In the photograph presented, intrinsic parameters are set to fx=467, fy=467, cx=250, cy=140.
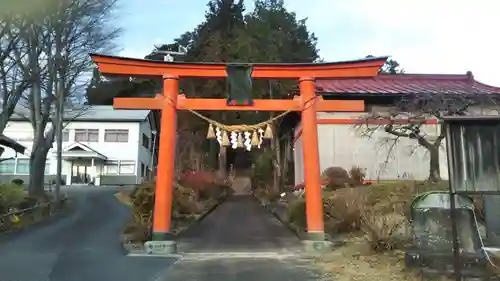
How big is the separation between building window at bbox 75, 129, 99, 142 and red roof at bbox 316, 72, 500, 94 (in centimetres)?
2546

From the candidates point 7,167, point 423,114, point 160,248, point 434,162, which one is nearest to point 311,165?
point 160,248

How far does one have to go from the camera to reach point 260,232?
17156 mm

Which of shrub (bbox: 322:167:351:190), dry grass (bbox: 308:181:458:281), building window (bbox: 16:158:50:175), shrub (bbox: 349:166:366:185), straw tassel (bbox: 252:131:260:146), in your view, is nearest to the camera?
dry grass (bbox: 308:181:458:281)

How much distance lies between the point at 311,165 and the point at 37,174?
1614 cm

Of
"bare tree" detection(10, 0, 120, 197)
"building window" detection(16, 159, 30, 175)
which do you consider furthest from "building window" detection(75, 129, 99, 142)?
"bare tree" detection(10, 0, 120, 197)

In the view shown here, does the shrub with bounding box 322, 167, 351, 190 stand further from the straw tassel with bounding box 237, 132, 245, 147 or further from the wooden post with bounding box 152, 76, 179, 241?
the wooden post with bounding box 152, 76, 179, 241

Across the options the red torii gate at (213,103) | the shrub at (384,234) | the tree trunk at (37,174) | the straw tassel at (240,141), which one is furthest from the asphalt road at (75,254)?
the shrub at (384,234)

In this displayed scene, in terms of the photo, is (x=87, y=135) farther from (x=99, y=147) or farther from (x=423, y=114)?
(x=423, y=114)

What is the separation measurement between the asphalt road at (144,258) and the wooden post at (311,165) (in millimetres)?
946

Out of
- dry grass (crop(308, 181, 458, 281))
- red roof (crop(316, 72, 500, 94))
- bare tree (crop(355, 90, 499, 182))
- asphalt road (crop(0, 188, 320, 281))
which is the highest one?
red roof (crop(316, 72, 500, 94))

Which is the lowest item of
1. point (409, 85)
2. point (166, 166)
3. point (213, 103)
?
point (166, 166)

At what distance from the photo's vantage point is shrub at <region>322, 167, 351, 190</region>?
1981 centimetres

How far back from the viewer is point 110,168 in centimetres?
4159

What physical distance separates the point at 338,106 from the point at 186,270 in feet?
21.5
